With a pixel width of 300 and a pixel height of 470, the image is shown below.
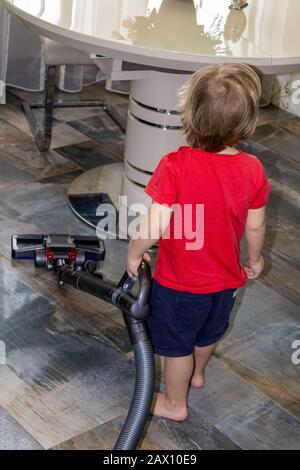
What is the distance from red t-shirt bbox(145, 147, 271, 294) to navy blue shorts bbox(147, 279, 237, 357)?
0.09 feet

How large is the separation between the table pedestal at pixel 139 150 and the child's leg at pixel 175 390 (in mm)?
852

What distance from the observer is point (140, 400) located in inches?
75.2

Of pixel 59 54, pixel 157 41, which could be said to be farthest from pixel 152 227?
pixel 59 54

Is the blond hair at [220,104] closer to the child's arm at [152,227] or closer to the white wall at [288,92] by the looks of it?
the child's arm at [152,227]

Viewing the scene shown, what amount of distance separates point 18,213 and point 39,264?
0.37 m

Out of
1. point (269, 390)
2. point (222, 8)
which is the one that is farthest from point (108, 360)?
point (222, 8)

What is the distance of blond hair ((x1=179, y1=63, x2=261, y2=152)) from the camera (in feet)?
5.62

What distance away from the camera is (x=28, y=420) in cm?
202

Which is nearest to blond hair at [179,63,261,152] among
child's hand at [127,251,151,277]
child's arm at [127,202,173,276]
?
child's arm at [127,202,173,276]

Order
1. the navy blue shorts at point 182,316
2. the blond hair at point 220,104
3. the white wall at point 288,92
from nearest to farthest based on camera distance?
the blond hair at point 220,104, the navy blue shorts at point 182,316, the white wall at point 288,92

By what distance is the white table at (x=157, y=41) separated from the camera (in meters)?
2.35

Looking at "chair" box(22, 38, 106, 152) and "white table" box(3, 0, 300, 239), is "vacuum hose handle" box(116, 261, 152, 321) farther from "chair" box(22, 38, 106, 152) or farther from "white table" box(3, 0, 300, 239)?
"chair" box(22, 38, 106, 152)

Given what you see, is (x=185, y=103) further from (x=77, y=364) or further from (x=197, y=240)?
(x=77, y=364)

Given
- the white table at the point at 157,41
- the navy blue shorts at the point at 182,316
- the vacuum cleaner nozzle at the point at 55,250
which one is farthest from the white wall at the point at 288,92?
the navy blue shorts at the point at 182,316
